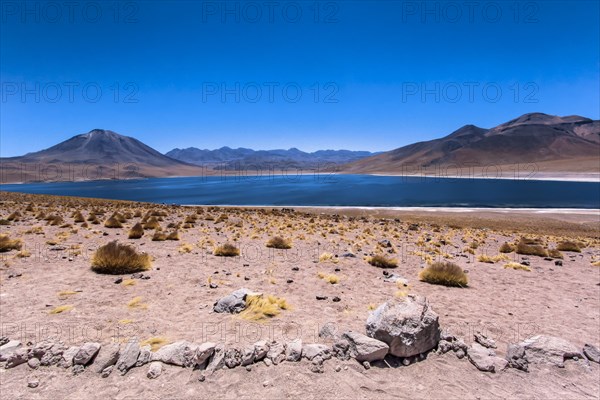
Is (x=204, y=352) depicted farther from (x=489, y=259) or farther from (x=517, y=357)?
(x=489, y=259)

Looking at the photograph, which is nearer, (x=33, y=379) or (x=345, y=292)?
(x=33, y=379)

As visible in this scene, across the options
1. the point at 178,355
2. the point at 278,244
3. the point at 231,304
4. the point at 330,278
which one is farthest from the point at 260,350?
the point at 278,244

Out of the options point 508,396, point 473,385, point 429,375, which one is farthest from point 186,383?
point 508,396

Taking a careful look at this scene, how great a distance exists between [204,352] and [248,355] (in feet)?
2.14

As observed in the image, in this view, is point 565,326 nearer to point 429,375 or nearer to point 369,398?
point 429,375

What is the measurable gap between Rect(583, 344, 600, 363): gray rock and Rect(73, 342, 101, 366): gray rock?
26.6ft

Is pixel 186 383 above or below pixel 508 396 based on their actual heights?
above

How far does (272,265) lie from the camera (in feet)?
32.8

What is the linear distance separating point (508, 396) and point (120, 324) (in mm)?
6337

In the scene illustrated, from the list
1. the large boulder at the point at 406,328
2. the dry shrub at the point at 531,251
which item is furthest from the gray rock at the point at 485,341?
the dry shrub at the point at 531,251

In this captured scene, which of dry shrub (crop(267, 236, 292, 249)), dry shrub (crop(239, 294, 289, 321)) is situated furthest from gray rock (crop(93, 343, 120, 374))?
dry shrub (crop(267, 236, 292, 249))

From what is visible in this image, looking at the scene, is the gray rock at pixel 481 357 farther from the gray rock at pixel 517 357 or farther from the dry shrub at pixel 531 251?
the dry shrub at pixel 531 251

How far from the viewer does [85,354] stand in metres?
4.51

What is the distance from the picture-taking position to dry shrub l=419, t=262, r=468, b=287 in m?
8.84
